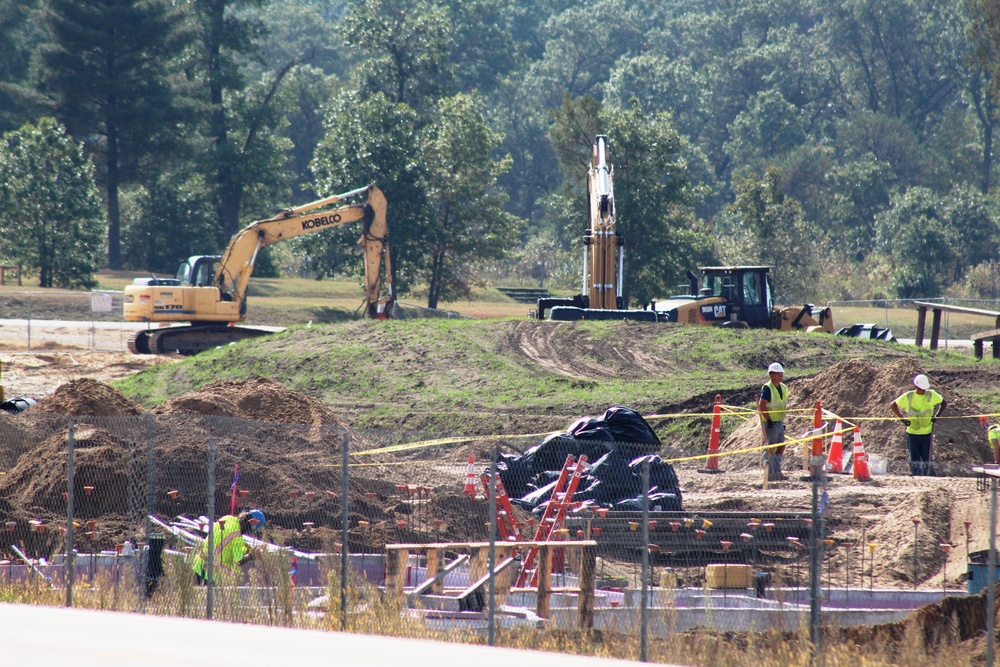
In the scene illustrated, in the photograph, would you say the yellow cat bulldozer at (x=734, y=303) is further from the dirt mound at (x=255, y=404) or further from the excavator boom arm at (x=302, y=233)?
the dirt mound at (x=255, y=404)

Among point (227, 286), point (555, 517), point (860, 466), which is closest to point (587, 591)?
point (555, 517)

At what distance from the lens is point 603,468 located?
16.0 meters

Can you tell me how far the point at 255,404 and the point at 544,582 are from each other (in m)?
11.2

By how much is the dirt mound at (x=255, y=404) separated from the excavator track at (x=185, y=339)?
14.7m

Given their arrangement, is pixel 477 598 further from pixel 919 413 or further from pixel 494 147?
pixel 494 147

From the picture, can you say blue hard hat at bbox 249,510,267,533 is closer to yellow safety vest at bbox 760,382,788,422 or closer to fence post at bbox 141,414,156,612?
fence post at bbox 141,414,156,612

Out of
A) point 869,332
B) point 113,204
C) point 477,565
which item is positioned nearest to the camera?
point 477,565

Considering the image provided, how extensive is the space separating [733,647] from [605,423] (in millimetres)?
8157

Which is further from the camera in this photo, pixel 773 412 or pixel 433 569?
pixel 773 412

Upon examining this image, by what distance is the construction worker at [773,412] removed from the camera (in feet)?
58.3

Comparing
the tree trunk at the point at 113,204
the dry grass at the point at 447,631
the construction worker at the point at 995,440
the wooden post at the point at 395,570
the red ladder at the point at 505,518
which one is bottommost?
the dry grass at the point at 447,631

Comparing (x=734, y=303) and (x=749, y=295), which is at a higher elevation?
(x=749, y=295)

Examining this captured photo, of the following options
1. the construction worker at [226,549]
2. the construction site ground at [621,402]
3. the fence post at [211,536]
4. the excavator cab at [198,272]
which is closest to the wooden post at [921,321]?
the construction site ground at [621,402]

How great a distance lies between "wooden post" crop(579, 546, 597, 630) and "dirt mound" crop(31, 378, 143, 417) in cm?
1099
